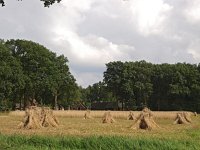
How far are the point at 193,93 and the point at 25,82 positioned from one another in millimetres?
46052

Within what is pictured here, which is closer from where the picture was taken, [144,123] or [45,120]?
[144,123]

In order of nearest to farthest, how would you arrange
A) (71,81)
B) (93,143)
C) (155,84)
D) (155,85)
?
1. (93,143)
2. (71,81)
3. (155,85)
4. (155,84)

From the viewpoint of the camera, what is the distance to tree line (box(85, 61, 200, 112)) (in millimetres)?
129375

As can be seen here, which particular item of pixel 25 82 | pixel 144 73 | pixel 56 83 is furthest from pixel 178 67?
pixel 25 82

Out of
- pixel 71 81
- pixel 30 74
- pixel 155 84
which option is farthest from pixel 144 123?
pixel 155 84

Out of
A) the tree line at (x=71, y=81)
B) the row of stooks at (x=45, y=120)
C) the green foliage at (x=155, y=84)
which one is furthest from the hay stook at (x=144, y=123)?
the green foliage at (x=155, y=84)

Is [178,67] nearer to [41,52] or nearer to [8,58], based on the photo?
[41,52]

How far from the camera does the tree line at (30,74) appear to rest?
108750 mm

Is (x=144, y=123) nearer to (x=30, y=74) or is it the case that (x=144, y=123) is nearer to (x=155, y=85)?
(x=30, y=74)

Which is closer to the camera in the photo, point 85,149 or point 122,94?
point 85,149

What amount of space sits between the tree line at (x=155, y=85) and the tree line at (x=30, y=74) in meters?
19.0

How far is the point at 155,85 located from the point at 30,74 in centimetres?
4293

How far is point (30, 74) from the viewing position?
114m

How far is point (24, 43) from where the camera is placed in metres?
118
